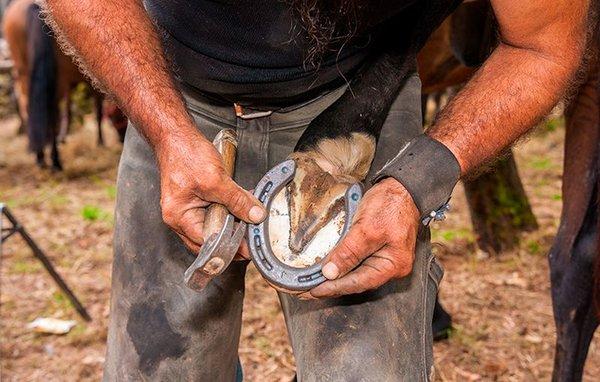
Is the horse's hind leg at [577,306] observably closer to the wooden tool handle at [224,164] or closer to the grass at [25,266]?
the wooden tool handle at [224,164]

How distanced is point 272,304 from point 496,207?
1.37 meters

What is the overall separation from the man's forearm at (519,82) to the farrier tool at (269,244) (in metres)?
0.23

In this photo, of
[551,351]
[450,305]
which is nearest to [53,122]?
[450,305]

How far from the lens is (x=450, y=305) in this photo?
338 cm

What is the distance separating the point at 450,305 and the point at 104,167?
4.37 m

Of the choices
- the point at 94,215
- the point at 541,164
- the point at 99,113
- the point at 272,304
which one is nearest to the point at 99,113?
the point at 99,113

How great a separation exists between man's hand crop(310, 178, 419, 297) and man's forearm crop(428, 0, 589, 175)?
0.18 m

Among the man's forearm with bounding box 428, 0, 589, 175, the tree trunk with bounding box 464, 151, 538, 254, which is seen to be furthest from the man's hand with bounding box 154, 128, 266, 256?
the tree trunk with bounding box 464, 151, 538, 254

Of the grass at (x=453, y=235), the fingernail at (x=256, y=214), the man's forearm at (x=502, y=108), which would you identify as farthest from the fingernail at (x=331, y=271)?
the grass at (x=453, y=235)

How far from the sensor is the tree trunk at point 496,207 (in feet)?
12.7

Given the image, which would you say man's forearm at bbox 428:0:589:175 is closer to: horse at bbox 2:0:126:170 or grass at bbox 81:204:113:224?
grass at bbox 81:204:113:224

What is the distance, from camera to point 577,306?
236 centimetres

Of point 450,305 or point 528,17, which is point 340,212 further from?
point 450,305

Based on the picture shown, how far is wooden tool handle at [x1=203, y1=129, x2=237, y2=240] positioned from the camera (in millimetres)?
1305
